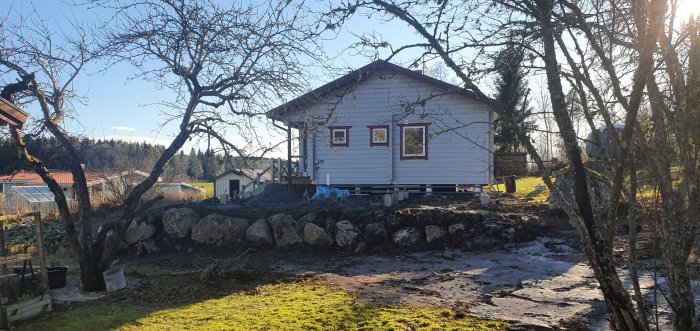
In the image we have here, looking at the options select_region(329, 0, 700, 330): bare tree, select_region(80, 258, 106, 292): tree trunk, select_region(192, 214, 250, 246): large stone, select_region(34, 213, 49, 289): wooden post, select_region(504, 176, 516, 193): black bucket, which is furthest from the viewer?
select_region(504, 176, 516, 193): black bucket

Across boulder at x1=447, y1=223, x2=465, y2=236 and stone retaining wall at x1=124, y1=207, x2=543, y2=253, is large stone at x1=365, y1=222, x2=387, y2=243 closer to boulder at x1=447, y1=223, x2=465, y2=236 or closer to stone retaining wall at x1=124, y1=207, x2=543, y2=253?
stone retaining wall at x1=124, y1=207, x2=543, y2=253

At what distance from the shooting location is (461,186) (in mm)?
18734

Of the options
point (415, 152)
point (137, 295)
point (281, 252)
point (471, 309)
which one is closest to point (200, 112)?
point (137, 295)

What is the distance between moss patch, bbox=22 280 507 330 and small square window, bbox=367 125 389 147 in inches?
469

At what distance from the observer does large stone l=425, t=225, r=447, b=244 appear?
11242 millimetres

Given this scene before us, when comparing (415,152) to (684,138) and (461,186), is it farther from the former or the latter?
(684,138)

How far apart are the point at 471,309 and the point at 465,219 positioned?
5.39m

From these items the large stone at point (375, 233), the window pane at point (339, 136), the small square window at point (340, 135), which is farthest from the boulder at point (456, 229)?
the window pane at point (339, 136)

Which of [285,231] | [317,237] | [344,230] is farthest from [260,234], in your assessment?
[344,230]

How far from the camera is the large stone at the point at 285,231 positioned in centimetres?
1155

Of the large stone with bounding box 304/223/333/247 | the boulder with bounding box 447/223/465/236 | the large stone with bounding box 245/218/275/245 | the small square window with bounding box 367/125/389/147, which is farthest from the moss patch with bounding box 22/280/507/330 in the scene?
the small square window with bounding box 367/125/389/147

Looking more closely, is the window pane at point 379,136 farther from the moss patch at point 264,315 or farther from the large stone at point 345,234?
the moss patch at point 264,315

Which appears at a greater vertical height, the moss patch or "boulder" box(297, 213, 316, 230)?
"boulder" box(297, 213, 316, 230)

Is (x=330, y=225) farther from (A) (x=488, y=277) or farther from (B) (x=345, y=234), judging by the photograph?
(A) (x=488, y=277)
